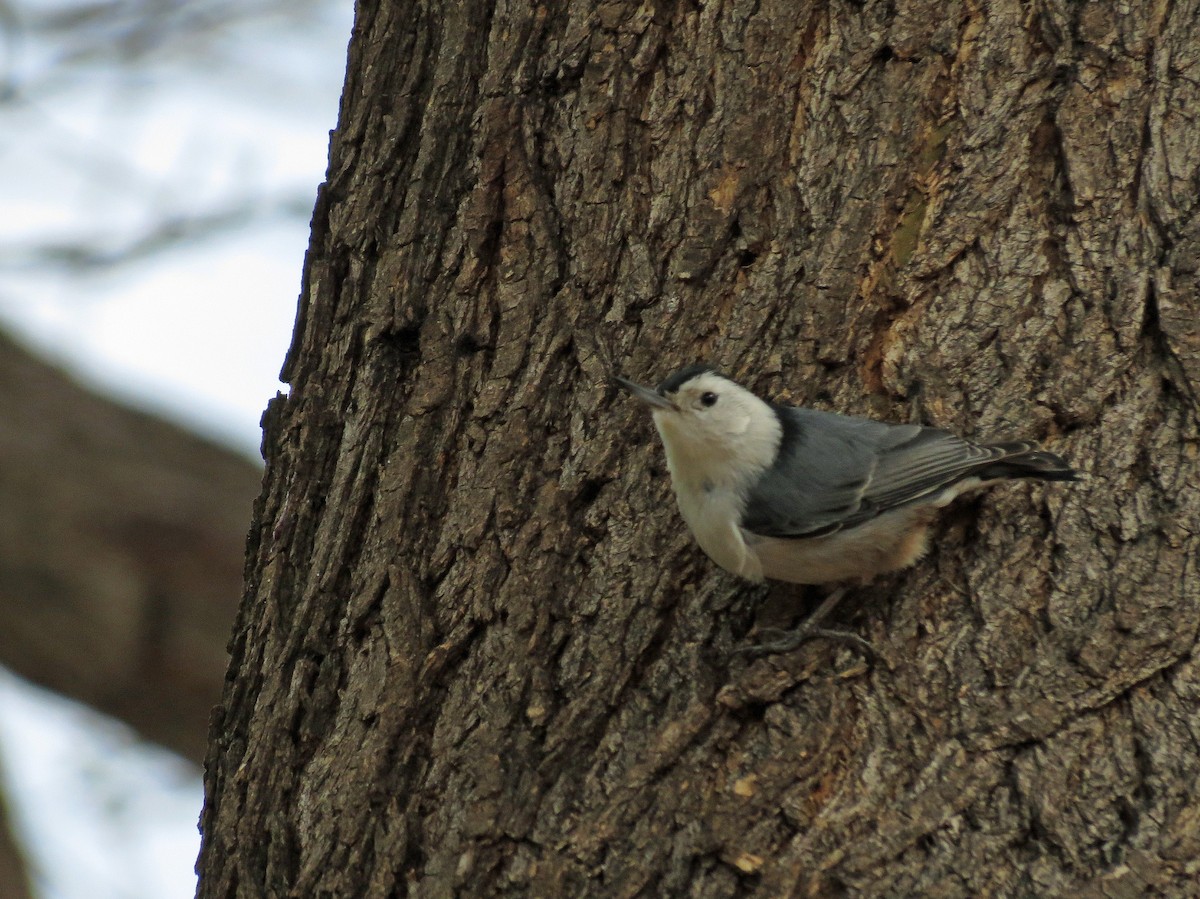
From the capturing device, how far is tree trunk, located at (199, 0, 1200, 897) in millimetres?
2158

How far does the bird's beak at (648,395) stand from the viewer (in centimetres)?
250

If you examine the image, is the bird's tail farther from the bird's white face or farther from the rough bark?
the rough bark

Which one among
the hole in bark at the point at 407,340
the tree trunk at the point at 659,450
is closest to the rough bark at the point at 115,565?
the tree trunk at the point at 659,450

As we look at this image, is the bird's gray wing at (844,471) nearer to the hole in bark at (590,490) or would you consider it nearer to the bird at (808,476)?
the bird at (808,476)

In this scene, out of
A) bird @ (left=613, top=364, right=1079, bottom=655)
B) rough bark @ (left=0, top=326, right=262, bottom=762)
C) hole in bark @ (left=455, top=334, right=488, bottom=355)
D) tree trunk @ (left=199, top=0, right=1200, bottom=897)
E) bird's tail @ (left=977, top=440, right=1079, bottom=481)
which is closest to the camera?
tree trunk @ (left=199, top=0, right=1200, bottom=897)

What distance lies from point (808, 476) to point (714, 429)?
27 cm

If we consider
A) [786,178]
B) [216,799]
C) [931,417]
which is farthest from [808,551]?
[216,799]

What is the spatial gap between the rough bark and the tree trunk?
2.03m

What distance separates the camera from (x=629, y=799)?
218 cm

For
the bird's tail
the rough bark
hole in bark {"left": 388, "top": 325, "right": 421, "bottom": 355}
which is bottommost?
the rough bark

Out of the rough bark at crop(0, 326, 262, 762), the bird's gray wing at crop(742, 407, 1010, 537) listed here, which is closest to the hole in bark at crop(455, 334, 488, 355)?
the bird's gray wing at crop(742, 407, 1010, 537)

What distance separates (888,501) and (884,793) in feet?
2.43

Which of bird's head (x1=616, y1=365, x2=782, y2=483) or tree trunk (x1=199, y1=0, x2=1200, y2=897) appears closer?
tree trunk (x1=199, y1=0, x2=1200, y2=897)

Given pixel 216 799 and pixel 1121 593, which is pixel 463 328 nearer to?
pixel 216 799
